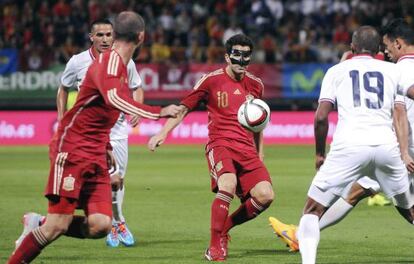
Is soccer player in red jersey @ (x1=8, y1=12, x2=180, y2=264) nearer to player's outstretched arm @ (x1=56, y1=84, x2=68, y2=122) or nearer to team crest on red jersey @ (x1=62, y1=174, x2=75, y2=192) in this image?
team crest on red jersey @ (x1=62, y1=174, x2=75, y2=192)

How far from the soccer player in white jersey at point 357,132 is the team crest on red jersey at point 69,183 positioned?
1.86m

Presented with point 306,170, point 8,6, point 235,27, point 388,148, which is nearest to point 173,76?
point 235,27

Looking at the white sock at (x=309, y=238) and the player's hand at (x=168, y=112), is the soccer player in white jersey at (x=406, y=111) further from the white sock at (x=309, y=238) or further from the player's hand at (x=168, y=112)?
the player's hand at (x=168, y=112)

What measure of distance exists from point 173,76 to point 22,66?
399cm

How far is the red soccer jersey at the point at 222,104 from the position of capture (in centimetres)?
1030

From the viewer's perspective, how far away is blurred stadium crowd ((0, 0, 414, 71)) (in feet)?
93.8

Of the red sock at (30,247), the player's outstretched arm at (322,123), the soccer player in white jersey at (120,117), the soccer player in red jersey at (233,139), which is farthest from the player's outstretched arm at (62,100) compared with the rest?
the player's outstretched arm at (322,123)

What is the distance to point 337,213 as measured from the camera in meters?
9.74

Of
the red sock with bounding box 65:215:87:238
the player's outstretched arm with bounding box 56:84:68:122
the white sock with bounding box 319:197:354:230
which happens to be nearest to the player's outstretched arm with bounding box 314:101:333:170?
the white sock with bounding box 319:197:354:230

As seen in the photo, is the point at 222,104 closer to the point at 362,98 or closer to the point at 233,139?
the point at 233,139

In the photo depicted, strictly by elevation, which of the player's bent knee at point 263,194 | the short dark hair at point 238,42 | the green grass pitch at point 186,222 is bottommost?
the green grass pitch at point 186,222

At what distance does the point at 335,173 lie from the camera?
8445mm

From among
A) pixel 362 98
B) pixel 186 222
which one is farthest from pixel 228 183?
pixel 186 222

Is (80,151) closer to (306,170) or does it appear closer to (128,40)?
(128,40)
